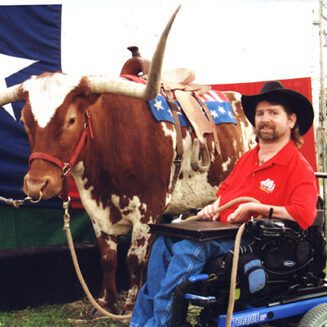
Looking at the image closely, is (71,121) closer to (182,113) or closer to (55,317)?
(182,113)

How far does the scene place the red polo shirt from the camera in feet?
9.05

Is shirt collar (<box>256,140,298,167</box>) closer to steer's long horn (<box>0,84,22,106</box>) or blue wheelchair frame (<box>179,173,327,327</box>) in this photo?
blue wheelchair frame (<box>179,173,327,327</box>)

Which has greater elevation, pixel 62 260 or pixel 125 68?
pixel 125 68

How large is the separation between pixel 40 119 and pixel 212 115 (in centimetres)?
193

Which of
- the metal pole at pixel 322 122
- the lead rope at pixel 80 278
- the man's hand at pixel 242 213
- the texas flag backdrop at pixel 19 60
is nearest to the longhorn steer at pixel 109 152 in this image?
the lead rope at pixel 80 278

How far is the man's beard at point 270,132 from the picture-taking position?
3025 millimetres

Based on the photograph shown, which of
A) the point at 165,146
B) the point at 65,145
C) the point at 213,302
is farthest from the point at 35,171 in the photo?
the point at 213,302

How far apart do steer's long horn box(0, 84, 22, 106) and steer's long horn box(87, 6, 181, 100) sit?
48 cm

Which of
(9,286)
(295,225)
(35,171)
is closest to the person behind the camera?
(295,225)

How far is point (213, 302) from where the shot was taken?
256 cm

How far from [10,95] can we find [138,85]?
886mm

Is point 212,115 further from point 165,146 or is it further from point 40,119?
point 40,119

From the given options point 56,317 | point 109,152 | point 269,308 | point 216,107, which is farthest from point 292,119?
point 56,317

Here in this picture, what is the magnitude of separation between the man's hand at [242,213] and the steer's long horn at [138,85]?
1002 mm
